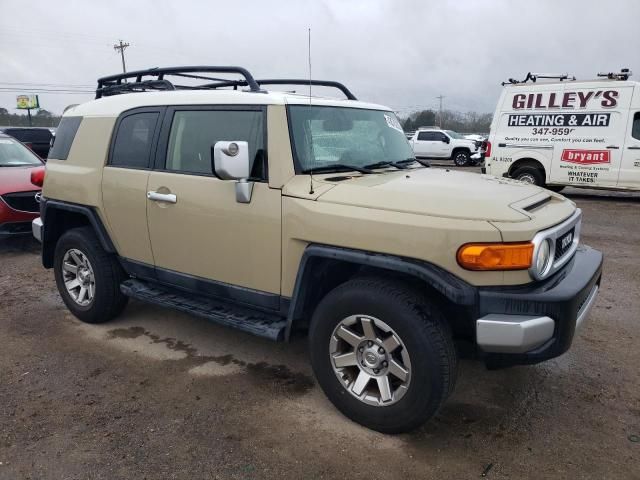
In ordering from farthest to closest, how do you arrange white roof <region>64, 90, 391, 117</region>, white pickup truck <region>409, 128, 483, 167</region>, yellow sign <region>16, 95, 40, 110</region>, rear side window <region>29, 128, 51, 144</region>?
yellow sign <region>16, 95, 40, 110</region> → white pickup truck <region>409, 128, 483, 167</region> → rear side window <region>29, 128, 51, 144</region> → white roof <region>64, 90, 391, 117</region>

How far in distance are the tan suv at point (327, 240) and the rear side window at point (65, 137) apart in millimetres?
24

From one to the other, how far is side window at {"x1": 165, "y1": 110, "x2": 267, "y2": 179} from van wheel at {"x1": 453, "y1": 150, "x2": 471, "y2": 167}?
20.8 meters

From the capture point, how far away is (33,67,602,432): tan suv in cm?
263

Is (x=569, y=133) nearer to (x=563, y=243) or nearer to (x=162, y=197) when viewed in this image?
(x=563, y=243)

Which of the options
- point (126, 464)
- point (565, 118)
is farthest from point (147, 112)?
point (565, 118)

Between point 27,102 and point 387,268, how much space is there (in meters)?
59.2

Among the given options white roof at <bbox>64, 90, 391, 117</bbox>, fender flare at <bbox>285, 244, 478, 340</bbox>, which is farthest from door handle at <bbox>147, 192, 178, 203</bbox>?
fender flare at <bbox>285, 244, 478, 340</bbox>

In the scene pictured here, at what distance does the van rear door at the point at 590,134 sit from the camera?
1098 centimetres

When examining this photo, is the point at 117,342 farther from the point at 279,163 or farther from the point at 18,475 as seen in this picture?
the point at 279,163

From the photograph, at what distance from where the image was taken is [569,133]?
38.0 feet

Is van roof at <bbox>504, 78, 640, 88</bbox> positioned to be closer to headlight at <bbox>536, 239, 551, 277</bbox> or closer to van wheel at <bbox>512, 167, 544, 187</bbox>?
van wheel at <bbox>512, 167, 544, 187</bbox>

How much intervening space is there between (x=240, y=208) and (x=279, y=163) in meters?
0.39

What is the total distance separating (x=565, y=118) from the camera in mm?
11484

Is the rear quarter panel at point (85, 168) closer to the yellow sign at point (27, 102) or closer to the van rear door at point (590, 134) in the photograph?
the van rear door at point (590, 134)
